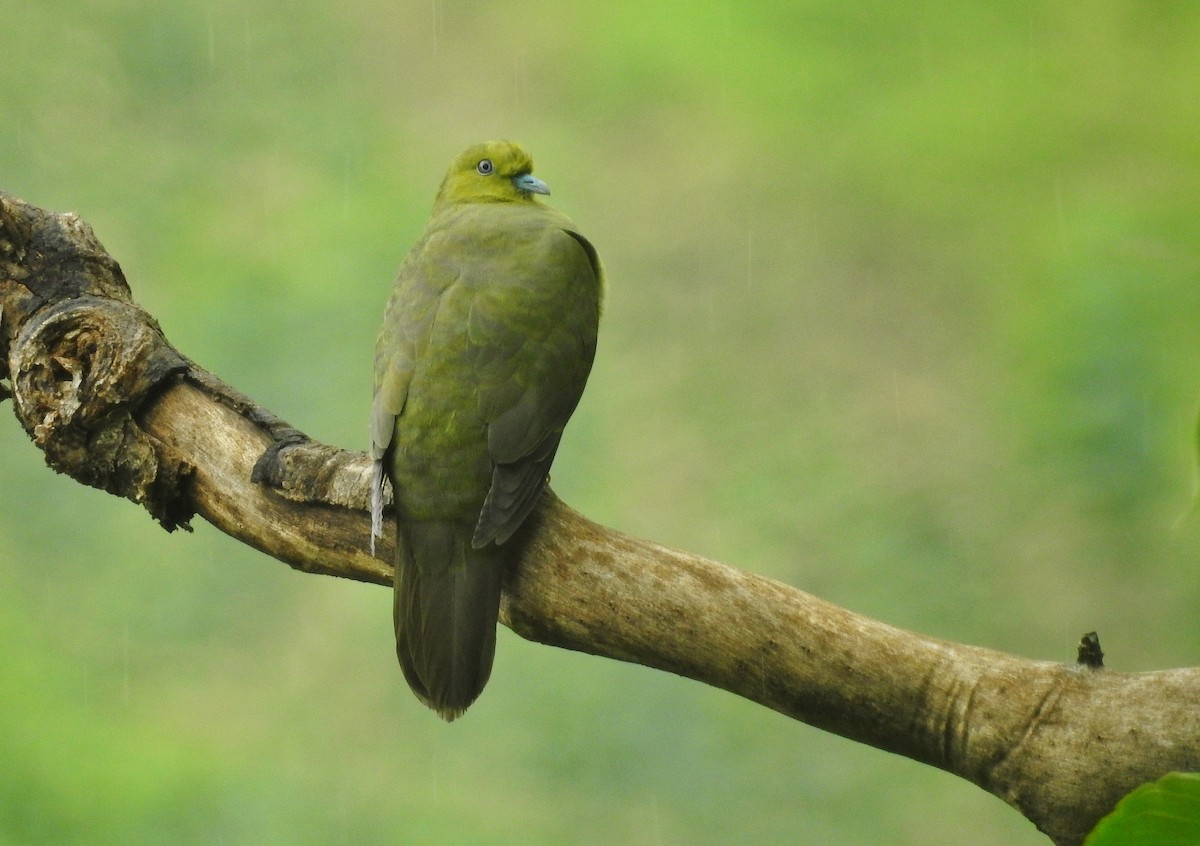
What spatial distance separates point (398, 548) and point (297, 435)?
313 millimetres

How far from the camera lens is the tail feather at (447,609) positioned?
7.34ft

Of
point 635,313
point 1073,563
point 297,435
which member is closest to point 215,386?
point 297,435

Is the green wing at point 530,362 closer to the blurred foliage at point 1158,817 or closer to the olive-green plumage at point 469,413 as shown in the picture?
the olive-green plumage at point 469,413

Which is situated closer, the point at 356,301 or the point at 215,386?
the point at 215,386

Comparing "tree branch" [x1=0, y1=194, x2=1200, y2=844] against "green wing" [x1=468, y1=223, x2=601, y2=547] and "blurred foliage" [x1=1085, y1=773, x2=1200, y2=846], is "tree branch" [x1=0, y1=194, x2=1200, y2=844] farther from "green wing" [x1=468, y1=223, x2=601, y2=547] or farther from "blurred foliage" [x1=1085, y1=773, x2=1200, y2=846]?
"blurred foliage" [x1=1085, y1=773, x2=1200, y2=846]

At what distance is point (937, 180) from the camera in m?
4.73

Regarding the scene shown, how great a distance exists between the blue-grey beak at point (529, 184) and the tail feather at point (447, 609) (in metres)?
1.05

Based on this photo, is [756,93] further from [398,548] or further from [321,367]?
[398,548]

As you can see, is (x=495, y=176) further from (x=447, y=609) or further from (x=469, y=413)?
(x=447, y=609)

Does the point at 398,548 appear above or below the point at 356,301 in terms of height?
below

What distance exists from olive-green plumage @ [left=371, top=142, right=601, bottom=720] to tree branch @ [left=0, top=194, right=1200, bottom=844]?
0.08 meters

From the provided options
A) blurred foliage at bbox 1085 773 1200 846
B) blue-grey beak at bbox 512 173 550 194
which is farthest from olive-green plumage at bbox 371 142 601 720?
blurred foliage at bbox 1085 773 1200 846

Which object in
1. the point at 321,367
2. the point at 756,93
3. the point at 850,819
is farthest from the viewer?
the point at 756,93

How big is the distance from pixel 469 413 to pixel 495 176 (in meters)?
0.92
